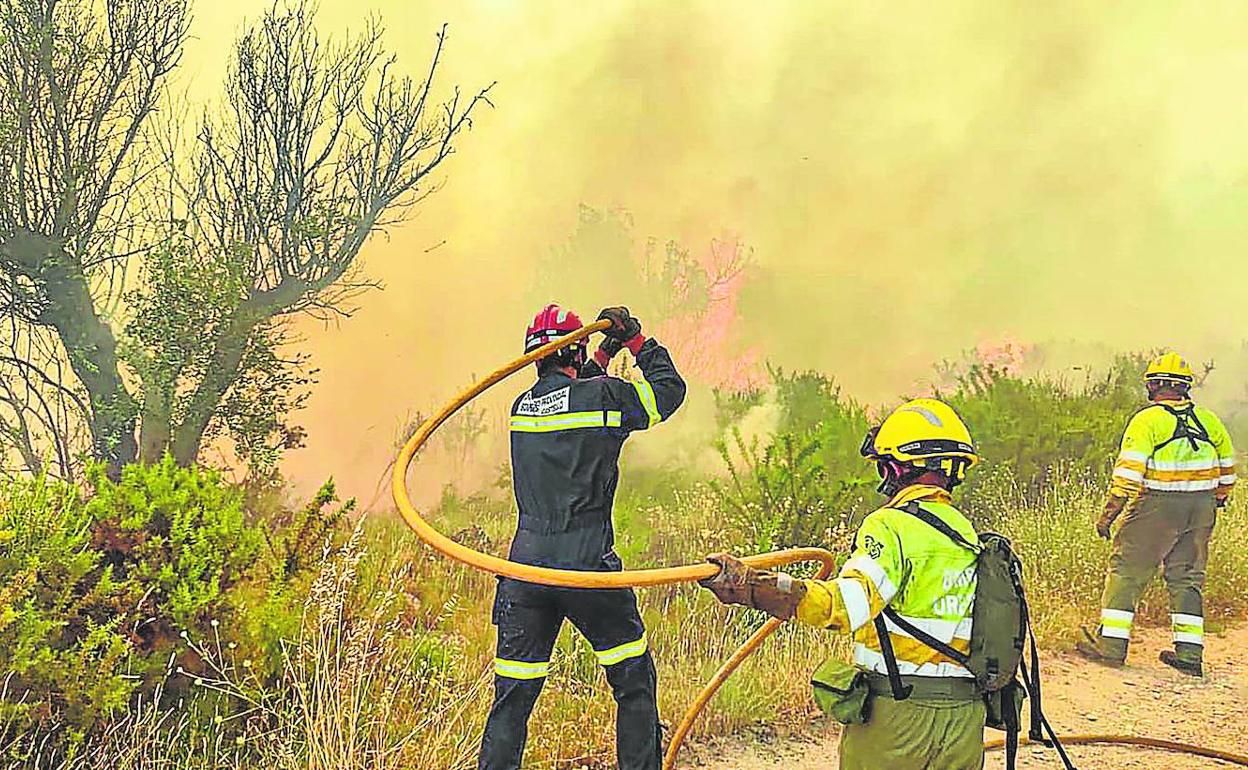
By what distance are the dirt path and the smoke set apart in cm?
529

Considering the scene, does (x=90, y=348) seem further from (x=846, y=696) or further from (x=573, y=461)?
(x=846, y=696)

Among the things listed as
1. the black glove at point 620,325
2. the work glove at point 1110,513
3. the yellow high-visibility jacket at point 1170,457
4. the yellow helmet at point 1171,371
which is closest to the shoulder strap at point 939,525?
the black glove at point 620,325

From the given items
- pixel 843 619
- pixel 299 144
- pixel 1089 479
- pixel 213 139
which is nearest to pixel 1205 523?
pixel 1089 479

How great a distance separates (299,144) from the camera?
29.0 ft

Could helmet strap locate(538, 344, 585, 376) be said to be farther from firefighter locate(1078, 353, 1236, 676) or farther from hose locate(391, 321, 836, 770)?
firefighter locate(1078, 353, 1236, 676)

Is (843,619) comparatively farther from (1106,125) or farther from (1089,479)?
(1106,125)

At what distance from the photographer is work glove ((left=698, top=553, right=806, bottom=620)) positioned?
2896mm

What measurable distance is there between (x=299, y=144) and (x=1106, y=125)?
1062 cm

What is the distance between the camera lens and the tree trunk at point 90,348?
25.5 feet

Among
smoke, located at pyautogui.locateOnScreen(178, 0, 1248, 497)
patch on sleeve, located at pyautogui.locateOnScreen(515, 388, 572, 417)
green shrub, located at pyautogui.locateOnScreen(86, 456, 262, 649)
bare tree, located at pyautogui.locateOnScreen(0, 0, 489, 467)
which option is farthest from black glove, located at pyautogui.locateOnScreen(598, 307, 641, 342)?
smoke, located at pyautogui.locateOnScreen(178, 0, 1248, 497)

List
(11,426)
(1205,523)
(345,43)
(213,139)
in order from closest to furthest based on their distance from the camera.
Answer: (1205,523) → (11,426) → (213,139) → (345,43)

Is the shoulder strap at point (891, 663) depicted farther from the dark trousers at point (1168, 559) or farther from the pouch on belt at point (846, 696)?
the dark trousers at point (1168, 559)

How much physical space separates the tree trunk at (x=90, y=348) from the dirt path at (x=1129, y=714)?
201 inches

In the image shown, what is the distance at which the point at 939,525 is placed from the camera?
10.5ft
